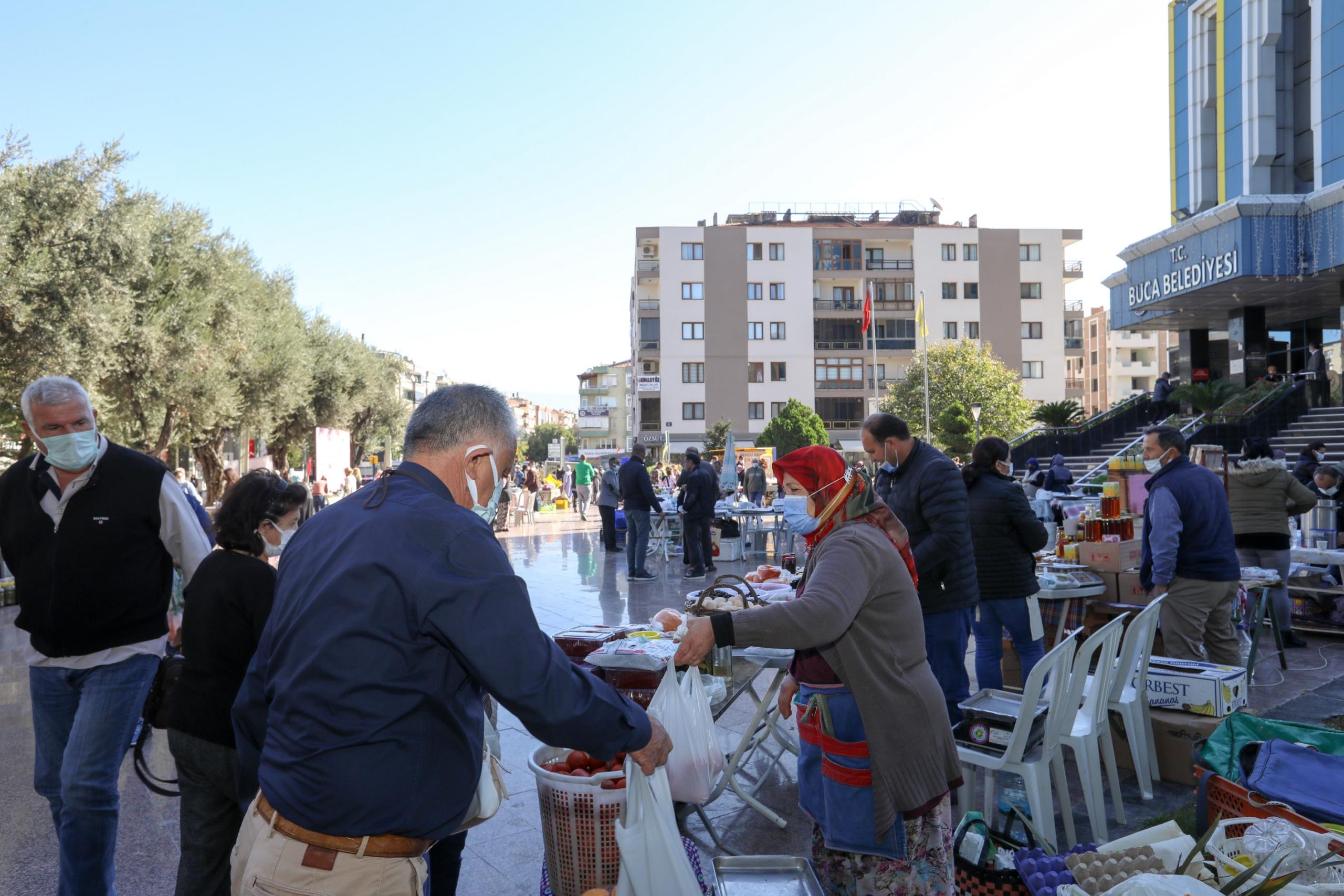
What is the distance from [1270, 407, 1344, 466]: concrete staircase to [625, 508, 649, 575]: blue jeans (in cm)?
1388

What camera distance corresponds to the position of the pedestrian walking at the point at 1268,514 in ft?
23.5

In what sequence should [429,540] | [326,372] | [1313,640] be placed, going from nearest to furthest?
1. [429,540]
2. [1313,640]
3. [326,372]

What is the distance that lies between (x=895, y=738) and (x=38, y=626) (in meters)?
2.85

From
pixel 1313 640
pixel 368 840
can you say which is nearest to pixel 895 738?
pixel 368 840

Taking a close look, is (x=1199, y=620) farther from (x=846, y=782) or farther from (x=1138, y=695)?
(x=846, y=782)

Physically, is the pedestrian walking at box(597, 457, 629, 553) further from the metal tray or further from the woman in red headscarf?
the woman in red headscarf

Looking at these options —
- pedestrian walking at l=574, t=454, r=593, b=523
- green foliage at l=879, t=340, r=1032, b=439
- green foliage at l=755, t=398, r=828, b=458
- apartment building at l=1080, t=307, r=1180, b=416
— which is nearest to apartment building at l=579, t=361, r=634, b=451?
apartment building at l=1080, t=307, r=1180, b=416

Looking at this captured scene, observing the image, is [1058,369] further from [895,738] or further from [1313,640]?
[895,738]

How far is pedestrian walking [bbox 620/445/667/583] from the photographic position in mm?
12445

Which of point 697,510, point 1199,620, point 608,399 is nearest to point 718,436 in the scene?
point 697,510

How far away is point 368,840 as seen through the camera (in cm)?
171

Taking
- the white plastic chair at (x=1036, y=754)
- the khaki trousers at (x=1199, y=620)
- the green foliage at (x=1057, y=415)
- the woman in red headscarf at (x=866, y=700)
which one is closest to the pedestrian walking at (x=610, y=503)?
the khaki trousers at (x=1199, y=620)

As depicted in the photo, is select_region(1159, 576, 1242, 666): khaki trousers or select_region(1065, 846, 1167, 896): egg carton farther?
select_region(1159, 576, 1242, 666): khaki trousers

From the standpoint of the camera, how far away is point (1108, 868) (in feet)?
8.32
